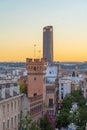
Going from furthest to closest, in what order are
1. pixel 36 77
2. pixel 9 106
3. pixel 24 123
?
pixel 36 77 → pixel 24 123 → pixel 9 106

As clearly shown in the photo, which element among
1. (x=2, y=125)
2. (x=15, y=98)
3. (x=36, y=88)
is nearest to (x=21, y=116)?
(x=15, y=98)

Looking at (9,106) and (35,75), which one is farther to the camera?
(35,75)

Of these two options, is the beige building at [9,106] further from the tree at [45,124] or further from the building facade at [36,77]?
the building facade at [36,77]

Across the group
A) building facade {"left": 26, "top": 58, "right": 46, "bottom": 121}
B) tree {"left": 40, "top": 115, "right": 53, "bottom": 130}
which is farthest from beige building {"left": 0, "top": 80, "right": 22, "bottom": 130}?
building facade {"left": 26, "top": 58, "right": 46, "bottom": 121}

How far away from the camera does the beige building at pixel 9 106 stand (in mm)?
62053

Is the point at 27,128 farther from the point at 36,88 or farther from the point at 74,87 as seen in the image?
the point at 74,87

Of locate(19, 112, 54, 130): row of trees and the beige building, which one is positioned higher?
the beige building

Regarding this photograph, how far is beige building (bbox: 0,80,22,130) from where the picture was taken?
6205 centimetres

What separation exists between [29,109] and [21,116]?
4.84 metres

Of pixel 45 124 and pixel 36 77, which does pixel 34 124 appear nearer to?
pixel 45 124

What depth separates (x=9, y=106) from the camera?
64.7 meters

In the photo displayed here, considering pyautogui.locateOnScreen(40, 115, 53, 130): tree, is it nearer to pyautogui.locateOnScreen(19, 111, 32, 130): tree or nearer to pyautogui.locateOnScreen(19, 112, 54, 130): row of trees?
pyautogui.locateOnScreen(19, 112, 54, 130): row of trees

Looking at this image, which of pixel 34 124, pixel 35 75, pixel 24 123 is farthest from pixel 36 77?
pixel 24 123

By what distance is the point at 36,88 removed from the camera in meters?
87.7
